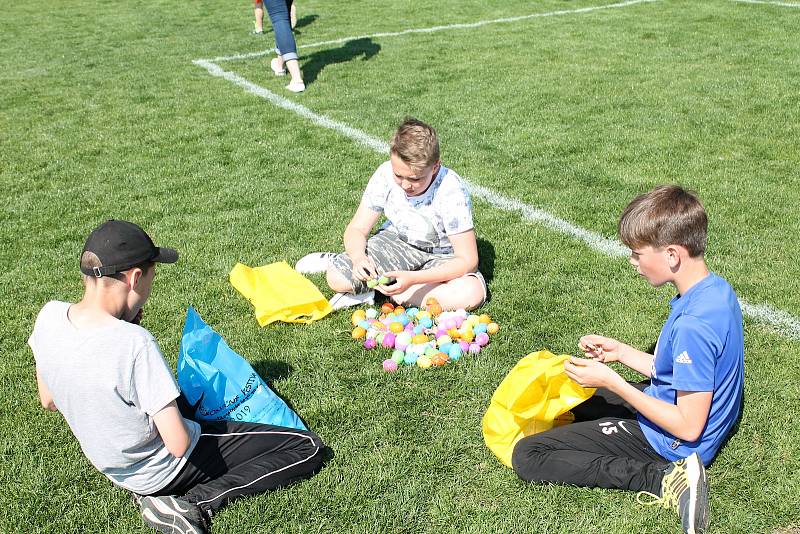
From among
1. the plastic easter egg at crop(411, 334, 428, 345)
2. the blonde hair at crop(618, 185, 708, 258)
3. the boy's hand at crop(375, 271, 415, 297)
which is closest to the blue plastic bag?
the plastic easter egg at crop(411, 334, 428, 345)

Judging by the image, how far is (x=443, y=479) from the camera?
3406 mm

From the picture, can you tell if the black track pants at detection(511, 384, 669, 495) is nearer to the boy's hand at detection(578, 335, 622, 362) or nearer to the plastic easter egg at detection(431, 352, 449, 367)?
the boy's hand at detection(578, 335, 622, 362)

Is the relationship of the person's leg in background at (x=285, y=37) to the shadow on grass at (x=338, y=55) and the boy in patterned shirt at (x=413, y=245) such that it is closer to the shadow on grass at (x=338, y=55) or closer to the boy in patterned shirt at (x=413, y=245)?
the shadow on grass at (x=338, y=55)

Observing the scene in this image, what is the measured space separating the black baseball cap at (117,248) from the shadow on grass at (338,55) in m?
8.09

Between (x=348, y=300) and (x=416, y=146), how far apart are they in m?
1.18

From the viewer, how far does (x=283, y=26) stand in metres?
9.75

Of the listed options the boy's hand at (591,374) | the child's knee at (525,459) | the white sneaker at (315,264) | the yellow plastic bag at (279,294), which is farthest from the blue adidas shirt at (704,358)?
the white sneaker at (315,264)

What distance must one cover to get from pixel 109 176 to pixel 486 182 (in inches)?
143

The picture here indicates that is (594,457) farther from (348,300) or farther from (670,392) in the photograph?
(348,300)

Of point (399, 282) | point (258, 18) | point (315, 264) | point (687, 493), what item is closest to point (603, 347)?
point (687, 493)

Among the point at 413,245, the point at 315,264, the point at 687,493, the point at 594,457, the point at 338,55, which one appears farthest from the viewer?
the point at 338,55

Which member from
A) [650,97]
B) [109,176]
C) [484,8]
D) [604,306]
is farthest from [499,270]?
[484,8]

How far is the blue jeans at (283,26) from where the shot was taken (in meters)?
9.74

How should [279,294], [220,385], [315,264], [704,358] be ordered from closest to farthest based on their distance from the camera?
[704,358]
[220,385]
[279,294]
[315,264]
